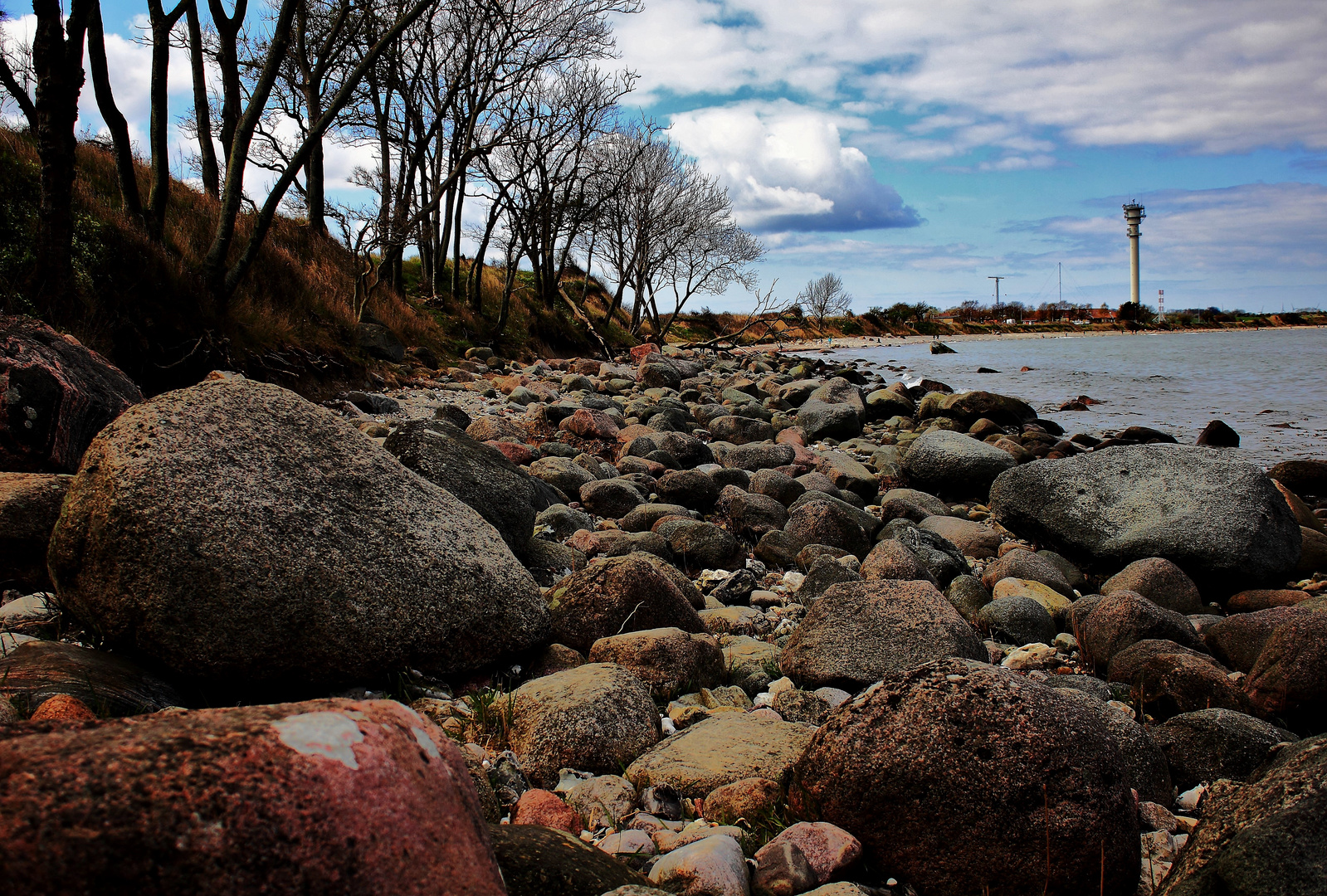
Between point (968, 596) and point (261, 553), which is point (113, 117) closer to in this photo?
point (261, 553)

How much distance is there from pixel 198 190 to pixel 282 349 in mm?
7007

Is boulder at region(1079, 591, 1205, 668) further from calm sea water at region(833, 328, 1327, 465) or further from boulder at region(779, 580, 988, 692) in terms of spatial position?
calm sea water at region(833, 328, 1327, 465)

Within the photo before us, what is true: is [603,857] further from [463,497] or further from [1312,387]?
[1312,387]

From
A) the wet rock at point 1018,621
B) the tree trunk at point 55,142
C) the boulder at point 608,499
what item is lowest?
the wet rock at point 1018,621

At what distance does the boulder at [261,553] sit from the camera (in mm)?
2822

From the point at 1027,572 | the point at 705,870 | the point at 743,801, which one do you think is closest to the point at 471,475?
the point at 743,801

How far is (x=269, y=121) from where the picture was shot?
810 inches

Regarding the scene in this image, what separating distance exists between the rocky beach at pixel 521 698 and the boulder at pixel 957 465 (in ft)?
12.3

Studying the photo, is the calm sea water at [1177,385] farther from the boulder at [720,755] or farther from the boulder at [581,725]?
the boulder at [581,725]

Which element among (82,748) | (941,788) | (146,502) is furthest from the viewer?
(146,502)

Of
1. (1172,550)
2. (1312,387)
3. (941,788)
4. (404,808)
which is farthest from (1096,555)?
(1312,387)

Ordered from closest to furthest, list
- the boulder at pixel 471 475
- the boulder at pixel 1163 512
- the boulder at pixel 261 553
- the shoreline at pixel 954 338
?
the boulder at pixel 261 553 → the boulder at pixel 471 475 → the boulder at pixel 1163 512 → the shoreline at pixel 954 338

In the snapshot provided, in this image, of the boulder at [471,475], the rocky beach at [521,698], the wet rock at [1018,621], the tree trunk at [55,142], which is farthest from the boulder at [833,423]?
the tree trunk at [55,142]

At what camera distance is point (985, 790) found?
242 centimetres
